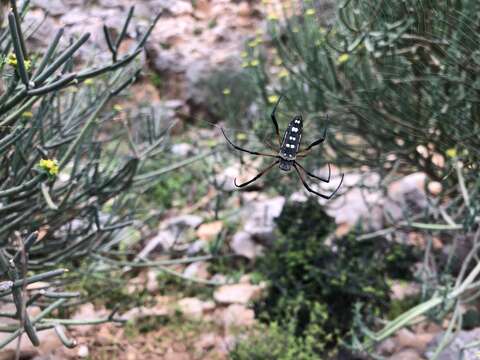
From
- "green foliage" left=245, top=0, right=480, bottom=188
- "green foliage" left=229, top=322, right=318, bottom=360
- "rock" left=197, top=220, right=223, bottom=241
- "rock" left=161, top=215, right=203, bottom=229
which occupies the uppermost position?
"green foliage" left=245, top=0, right=480, bottom=188

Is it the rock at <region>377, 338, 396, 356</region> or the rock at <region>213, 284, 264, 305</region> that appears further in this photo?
the rock at <region>213, 284, 264, 305</region>

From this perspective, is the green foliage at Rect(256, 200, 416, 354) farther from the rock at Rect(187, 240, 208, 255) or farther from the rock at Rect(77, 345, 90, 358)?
the rock at Rect(77, 345, 90, 358)

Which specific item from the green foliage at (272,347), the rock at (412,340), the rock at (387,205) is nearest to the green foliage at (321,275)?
the green foliage at (272,347)

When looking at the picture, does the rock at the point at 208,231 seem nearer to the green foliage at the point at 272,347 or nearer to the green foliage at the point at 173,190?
the green foliage at the point at 173,190

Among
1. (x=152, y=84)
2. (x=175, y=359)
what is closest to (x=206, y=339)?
(x=175, y=359)

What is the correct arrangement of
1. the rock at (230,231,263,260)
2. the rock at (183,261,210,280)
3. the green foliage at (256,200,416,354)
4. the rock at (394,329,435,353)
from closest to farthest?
the rock at (394,329,435,353), the green foliage at (256,200,416,354), the rock at (183,261,210,280), the rock at (230,231,263,260)

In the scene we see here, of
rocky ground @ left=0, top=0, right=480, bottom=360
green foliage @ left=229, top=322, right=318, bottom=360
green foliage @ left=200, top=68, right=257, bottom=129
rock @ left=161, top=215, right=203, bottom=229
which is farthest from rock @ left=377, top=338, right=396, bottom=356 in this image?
green foliage @ left=200, top=68, right=257, bottom=129

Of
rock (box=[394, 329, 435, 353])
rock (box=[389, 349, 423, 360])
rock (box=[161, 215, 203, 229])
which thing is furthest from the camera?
rock (box=[161, 215, 203, 229])
